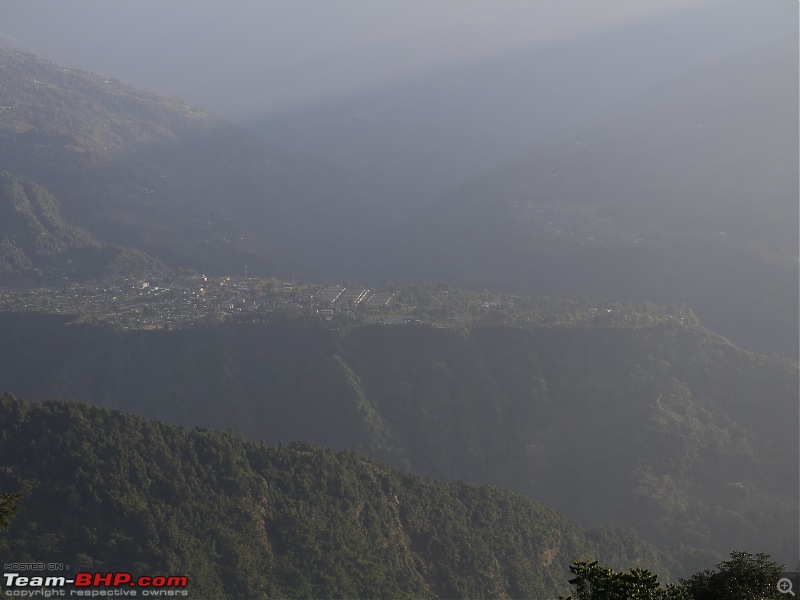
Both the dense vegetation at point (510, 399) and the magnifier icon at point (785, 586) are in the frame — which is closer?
the magnifier icon at point (785, 586)

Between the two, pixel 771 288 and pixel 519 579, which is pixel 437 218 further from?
pixel 519 579

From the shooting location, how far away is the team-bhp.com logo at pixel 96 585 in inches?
1473

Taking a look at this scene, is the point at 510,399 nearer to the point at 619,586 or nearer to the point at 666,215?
the point at 619,586

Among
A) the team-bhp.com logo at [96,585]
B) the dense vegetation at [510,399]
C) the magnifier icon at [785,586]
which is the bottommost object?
the magnifier icon at [785,586]

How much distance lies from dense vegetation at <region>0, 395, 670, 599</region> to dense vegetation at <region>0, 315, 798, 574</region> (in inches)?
504

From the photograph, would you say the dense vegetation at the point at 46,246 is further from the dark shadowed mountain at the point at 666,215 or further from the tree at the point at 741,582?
the tree at the point at 741,582

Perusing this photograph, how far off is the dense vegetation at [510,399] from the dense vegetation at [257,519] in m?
12.8

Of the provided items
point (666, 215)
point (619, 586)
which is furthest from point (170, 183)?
point (619, 586)

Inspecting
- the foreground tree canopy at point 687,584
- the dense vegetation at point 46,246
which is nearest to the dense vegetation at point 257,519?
the foreground tree canopy at point 687,584

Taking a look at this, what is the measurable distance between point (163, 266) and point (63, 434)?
7362cm

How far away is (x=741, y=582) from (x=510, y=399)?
178 feet

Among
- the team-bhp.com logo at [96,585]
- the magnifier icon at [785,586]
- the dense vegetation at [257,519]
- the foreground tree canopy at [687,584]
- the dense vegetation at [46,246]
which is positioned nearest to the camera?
the foreground tree canopy at [687,584]

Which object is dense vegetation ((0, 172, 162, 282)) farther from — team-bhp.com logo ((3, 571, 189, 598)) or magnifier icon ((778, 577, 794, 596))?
magnifier icon ((778, 577, 794, 596))

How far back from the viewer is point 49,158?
509 feet
